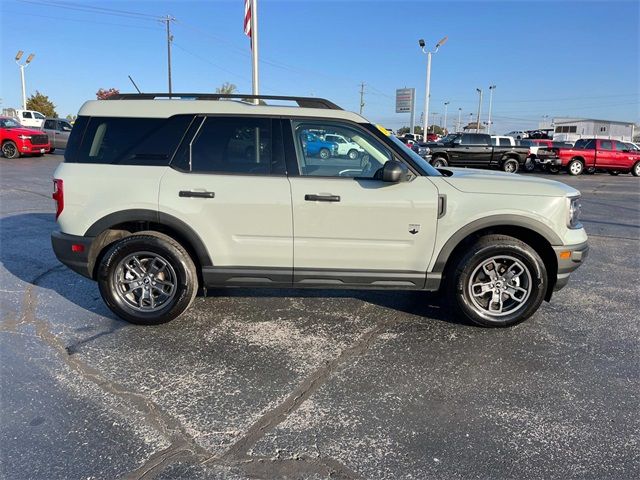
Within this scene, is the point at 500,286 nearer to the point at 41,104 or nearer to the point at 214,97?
the point at 214,97

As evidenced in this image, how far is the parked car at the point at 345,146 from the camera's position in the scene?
4.15 meters

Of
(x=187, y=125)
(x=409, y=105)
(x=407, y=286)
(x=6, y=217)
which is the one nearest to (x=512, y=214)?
(x=407, y=286)

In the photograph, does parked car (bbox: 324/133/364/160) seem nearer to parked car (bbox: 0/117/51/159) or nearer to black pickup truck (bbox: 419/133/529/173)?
black pickup truck (bbox: 419/133/529/173)

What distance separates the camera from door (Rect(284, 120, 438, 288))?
401 cm

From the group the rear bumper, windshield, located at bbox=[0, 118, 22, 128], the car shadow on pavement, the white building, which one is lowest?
the car shadow on pavement

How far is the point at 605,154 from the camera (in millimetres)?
22984

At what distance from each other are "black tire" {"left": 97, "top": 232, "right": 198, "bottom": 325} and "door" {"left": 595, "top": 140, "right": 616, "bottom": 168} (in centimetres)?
2415

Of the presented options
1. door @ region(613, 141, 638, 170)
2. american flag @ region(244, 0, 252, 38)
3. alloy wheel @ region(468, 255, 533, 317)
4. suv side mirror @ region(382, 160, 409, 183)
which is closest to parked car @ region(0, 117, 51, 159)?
american flag @ region(244, 0, 252, 38)

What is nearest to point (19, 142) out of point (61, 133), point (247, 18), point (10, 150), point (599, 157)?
point (10, 150)

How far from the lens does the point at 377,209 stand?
13.1 feet

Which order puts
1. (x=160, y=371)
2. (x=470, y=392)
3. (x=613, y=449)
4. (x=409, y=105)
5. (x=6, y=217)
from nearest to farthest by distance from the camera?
(x=613, y=449) → (x=470, y=392) → (x=160, y=371) → (x=6, y=217) → (x=409, y=105)

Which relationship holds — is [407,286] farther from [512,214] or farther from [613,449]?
[613,449]

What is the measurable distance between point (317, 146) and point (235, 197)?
857 millimetres

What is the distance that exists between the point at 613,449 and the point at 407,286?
1.93 m
